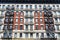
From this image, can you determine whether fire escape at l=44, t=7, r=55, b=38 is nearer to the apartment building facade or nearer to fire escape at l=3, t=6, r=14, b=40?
the apartment building facade

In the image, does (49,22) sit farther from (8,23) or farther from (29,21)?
(8,23)

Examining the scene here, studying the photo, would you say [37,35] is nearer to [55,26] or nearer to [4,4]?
[55,26]

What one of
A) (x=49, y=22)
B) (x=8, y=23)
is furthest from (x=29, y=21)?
(x=8, y=23)

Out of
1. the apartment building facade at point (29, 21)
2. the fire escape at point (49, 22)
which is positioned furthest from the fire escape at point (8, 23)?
the fire escape at point (49, 22)

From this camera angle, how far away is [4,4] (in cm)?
5369

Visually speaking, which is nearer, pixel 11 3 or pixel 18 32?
pixel 18 32

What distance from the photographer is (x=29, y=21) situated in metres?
50.9

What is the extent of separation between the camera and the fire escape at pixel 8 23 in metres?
48.7

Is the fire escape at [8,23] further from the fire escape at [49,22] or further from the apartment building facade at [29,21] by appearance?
the fire escape at [49,22]

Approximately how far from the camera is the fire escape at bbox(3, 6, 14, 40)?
48653mm

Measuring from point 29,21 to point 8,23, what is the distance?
26.2 ft

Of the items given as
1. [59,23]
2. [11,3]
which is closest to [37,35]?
[59,23]

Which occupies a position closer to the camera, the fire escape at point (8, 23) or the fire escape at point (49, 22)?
the fire escape at point (8, 23)

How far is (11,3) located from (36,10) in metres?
10.5
